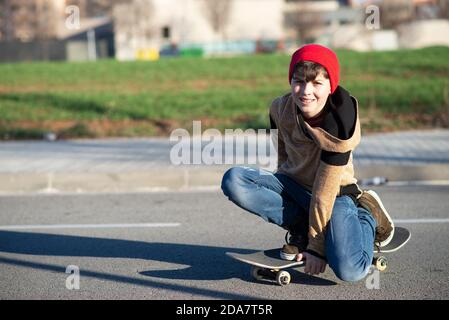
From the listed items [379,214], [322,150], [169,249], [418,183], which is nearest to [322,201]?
[322,150]

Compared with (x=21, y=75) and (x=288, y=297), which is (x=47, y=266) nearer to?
(x=288, y=297)

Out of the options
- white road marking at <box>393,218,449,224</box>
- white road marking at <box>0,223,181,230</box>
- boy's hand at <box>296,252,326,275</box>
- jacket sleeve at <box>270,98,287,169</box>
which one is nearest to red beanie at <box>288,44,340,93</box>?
jacket sleeve at <box>270,98,287,169</box>

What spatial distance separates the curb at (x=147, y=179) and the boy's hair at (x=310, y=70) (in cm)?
463

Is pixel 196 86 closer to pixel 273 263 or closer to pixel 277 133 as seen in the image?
pixel 277 133

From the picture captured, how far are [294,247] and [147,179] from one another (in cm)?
452

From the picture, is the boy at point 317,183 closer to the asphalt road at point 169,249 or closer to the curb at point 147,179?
the asphalt road at point 169,249

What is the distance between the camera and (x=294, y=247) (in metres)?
4.36

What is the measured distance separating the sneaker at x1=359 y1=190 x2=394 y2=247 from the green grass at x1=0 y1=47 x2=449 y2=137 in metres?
8.35

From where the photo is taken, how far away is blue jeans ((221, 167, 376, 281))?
13.3 feet

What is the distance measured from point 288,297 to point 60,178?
17.3ft

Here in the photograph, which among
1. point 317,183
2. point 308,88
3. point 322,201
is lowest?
point 322,201

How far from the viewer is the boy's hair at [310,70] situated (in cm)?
392
